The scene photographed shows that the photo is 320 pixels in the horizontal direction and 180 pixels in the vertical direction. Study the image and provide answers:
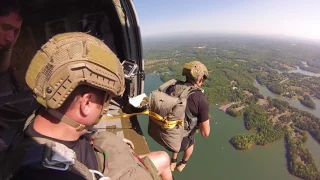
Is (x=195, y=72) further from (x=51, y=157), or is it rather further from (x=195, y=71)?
(x=51, y=157)

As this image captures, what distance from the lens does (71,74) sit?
945 millimetres

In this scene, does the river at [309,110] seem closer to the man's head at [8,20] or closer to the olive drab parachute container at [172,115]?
the olive drab parachute container at [172,115]

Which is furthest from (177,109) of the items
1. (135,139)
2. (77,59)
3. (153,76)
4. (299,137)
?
(153,76)

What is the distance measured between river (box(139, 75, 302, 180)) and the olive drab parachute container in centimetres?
2268

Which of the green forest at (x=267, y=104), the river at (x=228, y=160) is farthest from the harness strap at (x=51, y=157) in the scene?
the green forest at (x=267, y=104)

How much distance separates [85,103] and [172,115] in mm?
1360

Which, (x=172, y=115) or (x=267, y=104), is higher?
(x=172, y=115)

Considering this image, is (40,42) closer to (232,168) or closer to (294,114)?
(232,168)

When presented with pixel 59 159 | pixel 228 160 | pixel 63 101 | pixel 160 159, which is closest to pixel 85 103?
pixel 63 101

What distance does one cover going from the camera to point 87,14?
110 inches

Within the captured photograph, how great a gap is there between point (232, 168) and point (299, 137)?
1364cm

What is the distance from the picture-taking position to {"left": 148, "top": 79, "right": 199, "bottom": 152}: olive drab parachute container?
90.4 inches

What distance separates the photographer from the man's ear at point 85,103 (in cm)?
102

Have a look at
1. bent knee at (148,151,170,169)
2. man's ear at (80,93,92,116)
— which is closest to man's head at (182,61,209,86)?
bent knee at (148,151,170,169)
